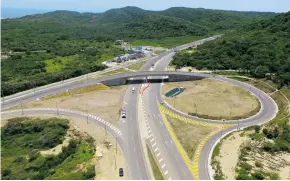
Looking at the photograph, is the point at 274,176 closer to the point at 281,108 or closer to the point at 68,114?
the point at 281,108

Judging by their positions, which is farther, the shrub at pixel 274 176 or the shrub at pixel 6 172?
the shrub at pixel 6 172

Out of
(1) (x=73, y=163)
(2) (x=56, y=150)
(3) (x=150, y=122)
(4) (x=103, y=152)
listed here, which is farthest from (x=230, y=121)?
(2) (x=56, y=150)

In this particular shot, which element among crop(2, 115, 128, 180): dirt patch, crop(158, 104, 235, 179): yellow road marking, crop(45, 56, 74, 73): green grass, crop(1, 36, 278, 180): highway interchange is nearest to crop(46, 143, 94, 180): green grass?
crop(2, 115, 128, 180): dirt patch

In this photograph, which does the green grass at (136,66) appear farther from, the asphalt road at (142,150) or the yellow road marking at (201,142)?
the yellow road marking at (201,142)

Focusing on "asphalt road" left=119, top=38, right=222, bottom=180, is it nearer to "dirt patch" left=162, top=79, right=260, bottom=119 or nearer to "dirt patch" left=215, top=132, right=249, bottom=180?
"dirt patch" left=215, top=132, right=249, bottom=180

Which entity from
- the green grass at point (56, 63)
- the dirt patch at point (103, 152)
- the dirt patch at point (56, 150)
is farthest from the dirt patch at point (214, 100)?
the green grass at point (56, 63)
